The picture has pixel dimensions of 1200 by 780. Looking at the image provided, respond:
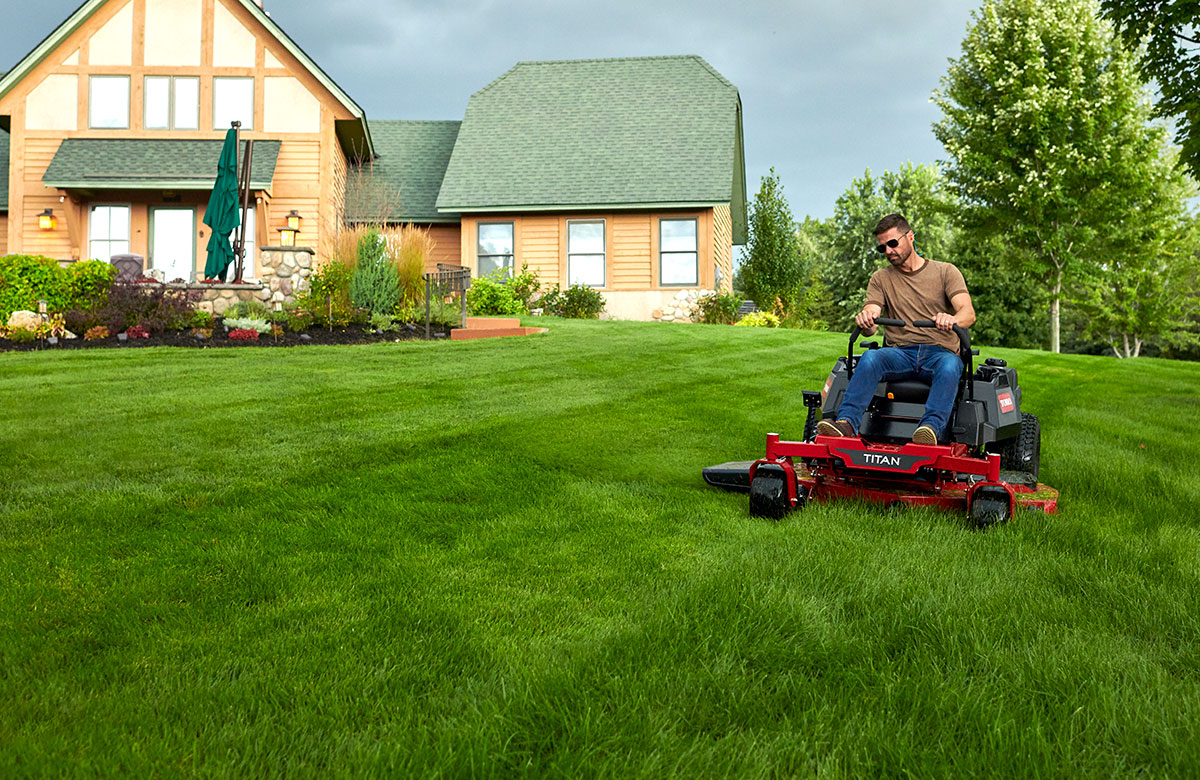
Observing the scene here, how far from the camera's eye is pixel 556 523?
4234mm

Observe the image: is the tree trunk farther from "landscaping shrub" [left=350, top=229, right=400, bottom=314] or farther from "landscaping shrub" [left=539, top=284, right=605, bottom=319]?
"landscaping shrub" [left=350, top=229, right=400, bottom=314]

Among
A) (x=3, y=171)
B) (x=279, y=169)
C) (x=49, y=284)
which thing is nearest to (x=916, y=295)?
(x=49, y=284)

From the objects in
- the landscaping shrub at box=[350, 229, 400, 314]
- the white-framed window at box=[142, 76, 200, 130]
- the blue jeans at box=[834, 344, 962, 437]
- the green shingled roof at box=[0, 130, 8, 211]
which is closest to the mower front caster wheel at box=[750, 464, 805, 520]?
the blue jeans at box=[834, 344, 962, 437]

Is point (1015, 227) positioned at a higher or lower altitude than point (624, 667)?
higher

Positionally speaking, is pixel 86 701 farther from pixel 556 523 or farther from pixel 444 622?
pixel 556 523

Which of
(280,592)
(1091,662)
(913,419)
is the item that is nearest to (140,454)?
(280,592)

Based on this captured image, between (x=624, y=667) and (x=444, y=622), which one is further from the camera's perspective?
(x=444, y=622)

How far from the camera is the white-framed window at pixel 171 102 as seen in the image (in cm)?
2150

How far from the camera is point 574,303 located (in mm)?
21734

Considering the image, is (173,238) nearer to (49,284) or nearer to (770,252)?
(49,284)

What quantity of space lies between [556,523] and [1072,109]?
2488 centimetres

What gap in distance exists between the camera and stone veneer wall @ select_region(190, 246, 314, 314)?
1441cm

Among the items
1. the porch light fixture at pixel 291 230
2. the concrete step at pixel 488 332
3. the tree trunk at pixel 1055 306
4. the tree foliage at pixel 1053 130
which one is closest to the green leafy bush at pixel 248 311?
the concrete step at pixel 488 332

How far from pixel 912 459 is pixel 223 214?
14458 millimetres
